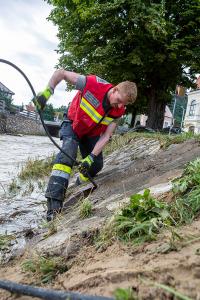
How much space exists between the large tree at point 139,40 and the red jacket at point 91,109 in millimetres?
8986

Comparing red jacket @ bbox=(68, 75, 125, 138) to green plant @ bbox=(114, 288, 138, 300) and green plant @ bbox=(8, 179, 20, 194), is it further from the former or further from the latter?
green plant @ bbox=(114, 288, 138, 300)

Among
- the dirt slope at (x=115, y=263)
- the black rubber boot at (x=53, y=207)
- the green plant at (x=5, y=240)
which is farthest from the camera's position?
the black rubber boot at (x=53, y=207)

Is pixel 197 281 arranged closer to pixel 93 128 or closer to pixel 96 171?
pixel 93 128

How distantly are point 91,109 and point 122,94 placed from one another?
0.50 m

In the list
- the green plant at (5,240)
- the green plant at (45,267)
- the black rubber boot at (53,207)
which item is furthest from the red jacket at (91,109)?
the green plant at (45,267)

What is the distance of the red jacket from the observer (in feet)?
16.8

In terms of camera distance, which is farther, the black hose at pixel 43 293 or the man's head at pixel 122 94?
the man's head at pixel 122 94

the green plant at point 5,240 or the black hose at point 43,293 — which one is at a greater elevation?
the black hose at point 43,293

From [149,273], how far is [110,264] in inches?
14.1

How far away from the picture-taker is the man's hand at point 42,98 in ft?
15.3

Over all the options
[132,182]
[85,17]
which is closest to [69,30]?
[85,17]

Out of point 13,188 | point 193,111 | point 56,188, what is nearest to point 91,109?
point 56,188

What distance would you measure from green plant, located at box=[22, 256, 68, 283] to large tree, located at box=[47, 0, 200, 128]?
470 inches

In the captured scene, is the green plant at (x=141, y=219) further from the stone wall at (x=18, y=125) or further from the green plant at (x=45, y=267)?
the stone wall at (x=18, y=125)
